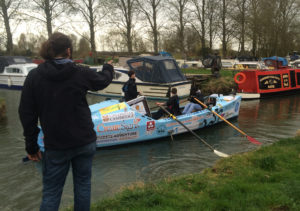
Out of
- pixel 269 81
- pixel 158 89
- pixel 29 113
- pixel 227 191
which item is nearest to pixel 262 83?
pixel 269 81

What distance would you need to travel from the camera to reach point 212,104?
10.0m

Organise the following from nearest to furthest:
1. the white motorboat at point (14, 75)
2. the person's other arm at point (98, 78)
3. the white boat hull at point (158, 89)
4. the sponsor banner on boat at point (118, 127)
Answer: the person's other arm at point (98, 78) → the sponsor banner on boat at point (118, 127) → the white boat hull at point (158, 89) → the white motorboat at point (14, 75)

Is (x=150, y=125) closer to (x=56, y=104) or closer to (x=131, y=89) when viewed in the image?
(x=131, y=89)

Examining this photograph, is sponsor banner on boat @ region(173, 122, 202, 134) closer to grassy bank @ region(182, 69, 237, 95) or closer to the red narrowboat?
the red narrowboat

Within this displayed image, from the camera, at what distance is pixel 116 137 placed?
7301 mm

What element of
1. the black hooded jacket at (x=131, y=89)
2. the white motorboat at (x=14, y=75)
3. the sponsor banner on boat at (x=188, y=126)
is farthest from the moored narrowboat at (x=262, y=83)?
the white motorboat at (x=14, y=75)

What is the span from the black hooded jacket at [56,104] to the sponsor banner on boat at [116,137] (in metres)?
4.61

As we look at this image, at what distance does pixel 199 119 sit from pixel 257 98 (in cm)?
823

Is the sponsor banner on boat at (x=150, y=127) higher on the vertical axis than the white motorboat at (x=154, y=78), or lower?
lower

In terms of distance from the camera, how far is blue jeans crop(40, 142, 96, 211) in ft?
8.28

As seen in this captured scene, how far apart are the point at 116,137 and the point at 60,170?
4.73 meters

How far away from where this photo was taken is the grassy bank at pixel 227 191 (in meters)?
3.55

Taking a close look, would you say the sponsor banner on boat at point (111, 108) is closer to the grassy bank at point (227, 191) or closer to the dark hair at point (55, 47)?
the grassy bank at point (227, 191)

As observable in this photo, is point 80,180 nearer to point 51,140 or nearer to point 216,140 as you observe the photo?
point 51,140
